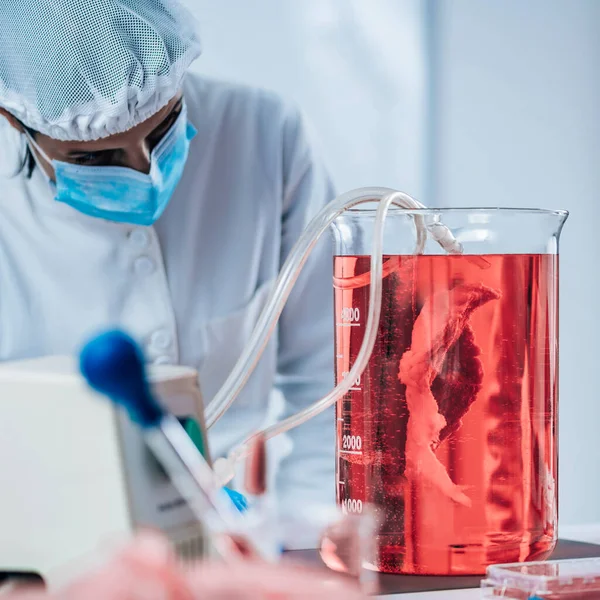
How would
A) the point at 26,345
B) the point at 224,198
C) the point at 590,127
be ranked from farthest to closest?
1. the point at 590,127
2. the point at 224,198
3. the point at 26,345

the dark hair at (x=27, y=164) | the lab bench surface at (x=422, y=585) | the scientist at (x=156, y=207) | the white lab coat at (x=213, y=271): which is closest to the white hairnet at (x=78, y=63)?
the scientist at (x=156, y=207)

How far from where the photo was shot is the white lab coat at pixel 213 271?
48.0 inches

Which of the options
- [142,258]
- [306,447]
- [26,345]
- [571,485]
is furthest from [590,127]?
[26,345]

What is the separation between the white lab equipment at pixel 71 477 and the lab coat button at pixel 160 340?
752 mm

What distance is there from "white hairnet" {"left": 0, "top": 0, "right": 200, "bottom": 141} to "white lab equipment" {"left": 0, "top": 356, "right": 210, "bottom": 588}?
0.43m

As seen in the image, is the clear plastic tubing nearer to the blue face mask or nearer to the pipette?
the pipette

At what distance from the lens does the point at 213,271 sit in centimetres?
134

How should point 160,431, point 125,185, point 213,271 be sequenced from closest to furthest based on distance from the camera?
1. point 160,431
2. point 125,185
3. point 213,271

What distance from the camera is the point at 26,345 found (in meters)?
1.22

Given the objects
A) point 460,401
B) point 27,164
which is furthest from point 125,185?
point 460,401

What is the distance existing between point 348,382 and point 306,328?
85 cm

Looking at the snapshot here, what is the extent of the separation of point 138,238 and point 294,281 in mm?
662

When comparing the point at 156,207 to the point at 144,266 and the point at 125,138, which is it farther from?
the point at 144,266

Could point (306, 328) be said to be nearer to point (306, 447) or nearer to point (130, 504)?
point (306, 447)
